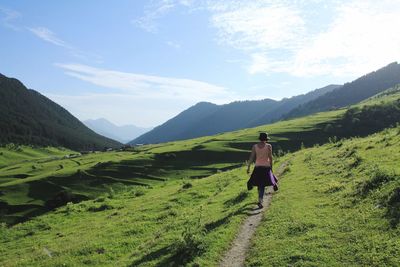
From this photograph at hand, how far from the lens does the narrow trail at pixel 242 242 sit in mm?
16953

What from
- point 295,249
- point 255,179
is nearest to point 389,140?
point 255,179

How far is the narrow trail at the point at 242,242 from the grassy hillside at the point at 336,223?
1.34 feet

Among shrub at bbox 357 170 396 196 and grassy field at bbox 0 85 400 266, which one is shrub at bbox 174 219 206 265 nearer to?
grassy field at bbox 0 85 400 266

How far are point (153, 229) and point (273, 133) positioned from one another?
15125cm

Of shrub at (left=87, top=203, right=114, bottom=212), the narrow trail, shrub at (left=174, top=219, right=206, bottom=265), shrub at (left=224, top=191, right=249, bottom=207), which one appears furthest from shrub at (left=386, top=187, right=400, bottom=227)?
shrub at (left=87, top=203, right=114, bottom=212)

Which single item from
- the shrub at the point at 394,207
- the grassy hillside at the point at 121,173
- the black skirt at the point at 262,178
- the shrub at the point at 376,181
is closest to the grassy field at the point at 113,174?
the grassy hillside at the point at 121,173

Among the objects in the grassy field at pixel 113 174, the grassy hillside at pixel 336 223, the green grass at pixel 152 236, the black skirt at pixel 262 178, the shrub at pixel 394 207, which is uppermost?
the black skirt at pixel 262 178

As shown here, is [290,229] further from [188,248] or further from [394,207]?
[188,248]

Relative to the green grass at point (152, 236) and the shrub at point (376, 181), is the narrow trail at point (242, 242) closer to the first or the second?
the green grass at point (152, 236)

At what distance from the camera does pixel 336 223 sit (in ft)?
63.3

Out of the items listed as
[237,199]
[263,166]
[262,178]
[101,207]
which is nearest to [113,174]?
[101,207]

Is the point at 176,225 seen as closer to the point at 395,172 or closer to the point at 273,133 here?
the point at 395,172

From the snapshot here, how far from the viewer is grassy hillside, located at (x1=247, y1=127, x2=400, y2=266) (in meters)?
15.4

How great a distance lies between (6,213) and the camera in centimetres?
9988
